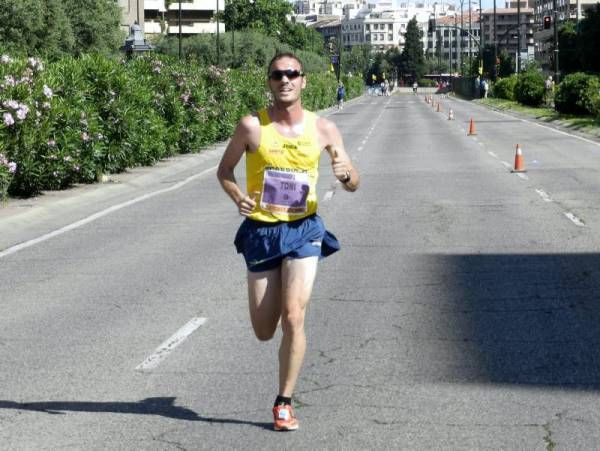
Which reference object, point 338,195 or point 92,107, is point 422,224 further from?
point 92,107

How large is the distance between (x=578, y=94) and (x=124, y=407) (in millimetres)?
52803

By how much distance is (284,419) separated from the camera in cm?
666

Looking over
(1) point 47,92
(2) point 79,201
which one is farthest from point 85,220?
(1) point 47,92

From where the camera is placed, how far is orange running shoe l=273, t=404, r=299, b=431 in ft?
21.9

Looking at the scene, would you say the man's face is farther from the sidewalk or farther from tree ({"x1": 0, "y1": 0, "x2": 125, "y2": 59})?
tree ({"x1": 0, "y1": 0, "x2": 125, "y2": 59})

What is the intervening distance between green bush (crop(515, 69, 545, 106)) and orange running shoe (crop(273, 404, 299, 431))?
76.1 m

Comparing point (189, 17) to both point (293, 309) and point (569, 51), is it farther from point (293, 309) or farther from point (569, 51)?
point (293, 309)

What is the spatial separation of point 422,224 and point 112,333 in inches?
327

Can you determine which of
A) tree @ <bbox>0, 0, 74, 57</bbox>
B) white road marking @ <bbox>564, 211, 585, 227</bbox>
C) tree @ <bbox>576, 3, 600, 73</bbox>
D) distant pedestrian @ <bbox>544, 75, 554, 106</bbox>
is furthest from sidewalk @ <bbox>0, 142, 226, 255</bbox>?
tree @ <bbox>576, 3, 600, 73</bbox>

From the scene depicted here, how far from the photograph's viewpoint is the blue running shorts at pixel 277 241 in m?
6.60

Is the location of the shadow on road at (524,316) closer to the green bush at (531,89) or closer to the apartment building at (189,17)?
the green bush at (531,89)

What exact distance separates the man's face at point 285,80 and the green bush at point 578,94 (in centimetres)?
4478

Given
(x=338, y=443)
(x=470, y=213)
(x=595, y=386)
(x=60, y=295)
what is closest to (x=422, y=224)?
(x=470, y=213)

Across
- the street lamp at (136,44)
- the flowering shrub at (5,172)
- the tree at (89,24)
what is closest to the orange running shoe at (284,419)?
the flowering shrub at (5,172)
